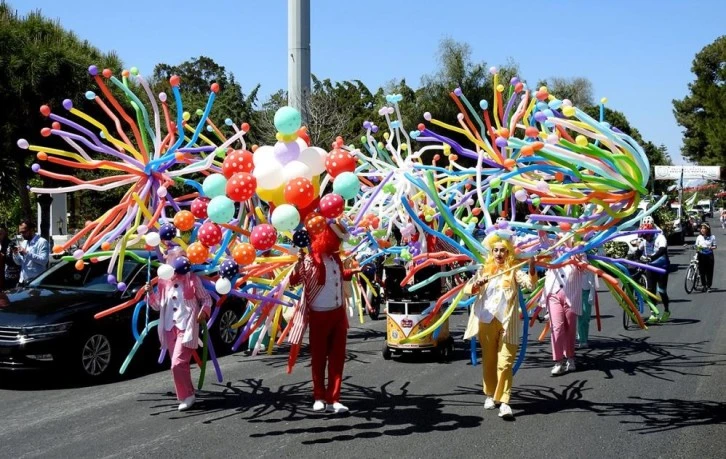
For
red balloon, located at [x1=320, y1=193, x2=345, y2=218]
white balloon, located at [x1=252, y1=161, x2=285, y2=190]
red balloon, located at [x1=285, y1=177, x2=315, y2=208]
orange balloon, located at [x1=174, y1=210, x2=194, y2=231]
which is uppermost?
white balloon, located at [x1=252, y1=161, x2=285, y2=190]

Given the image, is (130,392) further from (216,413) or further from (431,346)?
(431,346)

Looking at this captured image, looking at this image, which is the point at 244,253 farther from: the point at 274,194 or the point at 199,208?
the point at 199,208

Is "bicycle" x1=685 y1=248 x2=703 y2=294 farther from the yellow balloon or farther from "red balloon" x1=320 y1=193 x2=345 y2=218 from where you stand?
the yellow balloon

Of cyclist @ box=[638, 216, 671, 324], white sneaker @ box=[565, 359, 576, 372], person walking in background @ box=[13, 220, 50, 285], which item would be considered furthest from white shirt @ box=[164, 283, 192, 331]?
cyclist @ box=[638, 216, 671, 324]

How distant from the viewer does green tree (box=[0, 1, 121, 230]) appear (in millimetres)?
18125

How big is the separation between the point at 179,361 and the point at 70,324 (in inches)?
82.5

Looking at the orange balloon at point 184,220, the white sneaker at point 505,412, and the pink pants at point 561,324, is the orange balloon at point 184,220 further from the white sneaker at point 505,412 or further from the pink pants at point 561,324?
the pink pants at point 561,324

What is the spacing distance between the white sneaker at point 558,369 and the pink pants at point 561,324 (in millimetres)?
89

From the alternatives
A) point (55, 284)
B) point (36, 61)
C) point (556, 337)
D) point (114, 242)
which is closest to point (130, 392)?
point (114, 242)

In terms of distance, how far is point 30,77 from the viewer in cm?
1819

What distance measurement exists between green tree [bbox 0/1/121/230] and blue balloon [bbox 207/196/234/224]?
13423 mm

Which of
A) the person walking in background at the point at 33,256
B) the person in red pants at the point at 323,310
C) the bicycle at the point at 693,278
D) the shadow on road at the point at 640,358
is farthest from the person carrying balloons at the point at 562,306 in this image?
the bicycle at the point at 693,278

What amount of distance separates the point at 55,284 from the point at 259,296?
3.86 metres

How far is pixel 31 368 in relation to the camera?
836cm
